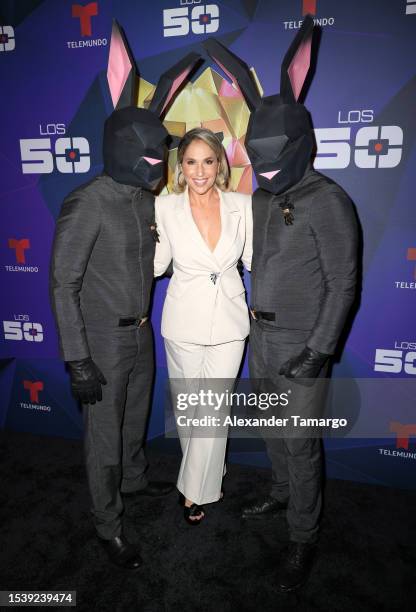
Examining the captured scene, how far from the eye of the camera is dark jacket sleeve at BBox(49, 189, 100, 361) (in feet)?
5.63

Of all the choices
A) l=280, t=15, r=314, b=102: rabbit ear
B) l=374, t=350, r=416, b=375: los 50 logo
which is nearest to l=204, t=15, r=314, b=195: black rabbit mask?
l=280, t=15, r=314, b=102: rabbit ear

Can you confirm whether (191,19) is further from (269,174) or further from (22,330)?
(22,330)

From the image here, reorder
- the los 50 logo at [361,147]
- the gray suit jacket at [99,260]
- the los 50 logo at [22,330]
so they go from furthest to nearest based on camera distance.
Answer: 1. the los 50 logo at [22,330]
2. the los 50 logo at [361,147]
3. the gray suit jacket at [99,260]

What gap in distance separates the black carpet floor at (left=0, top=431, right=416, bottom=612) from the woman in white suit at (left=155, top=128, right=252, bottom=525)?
15.5 inches

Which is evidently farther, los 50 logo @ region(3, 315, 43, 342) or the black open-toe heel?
los 50 logo @ region(3, 315, 43, 342)

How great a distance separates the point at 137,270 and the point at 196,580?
4.36 ft

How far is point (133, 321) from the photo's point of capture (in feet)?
6.32

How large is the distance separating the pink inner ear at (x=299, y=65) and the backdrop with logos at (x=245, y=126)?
46 cm

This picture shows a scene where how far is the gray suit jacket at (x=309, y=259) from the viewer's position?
66.0 inches

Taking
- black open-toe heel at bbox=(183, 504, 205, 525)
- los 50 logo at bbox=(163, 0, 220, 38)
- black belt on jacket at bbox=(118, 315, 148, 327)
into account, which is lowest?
black open-toe heel at bbox=(183, 504, 205, 525)

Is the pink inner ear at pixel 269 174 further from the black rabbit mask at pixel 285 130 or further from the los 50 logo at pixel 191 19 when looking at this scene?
the los 50 logo at pixel 191 19

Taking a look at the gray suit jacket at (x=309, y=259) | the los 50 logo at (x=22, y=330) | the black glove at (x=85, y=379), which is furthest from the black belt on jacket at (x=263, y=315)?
the los 50 logo at (x=22, y=330)

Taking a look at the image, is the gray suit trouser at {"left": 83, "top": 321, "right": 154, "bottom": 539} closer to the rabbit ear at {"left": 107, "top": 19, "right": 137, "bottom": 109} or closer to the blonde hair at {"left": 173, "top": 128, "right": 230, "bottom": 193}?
the blonde hair at {"left": 173, "top": 128, "right": 230, "bottom": 193}

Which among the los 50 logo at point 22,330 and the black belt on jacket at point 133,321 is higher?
the black belt on jacket at point 133,321
